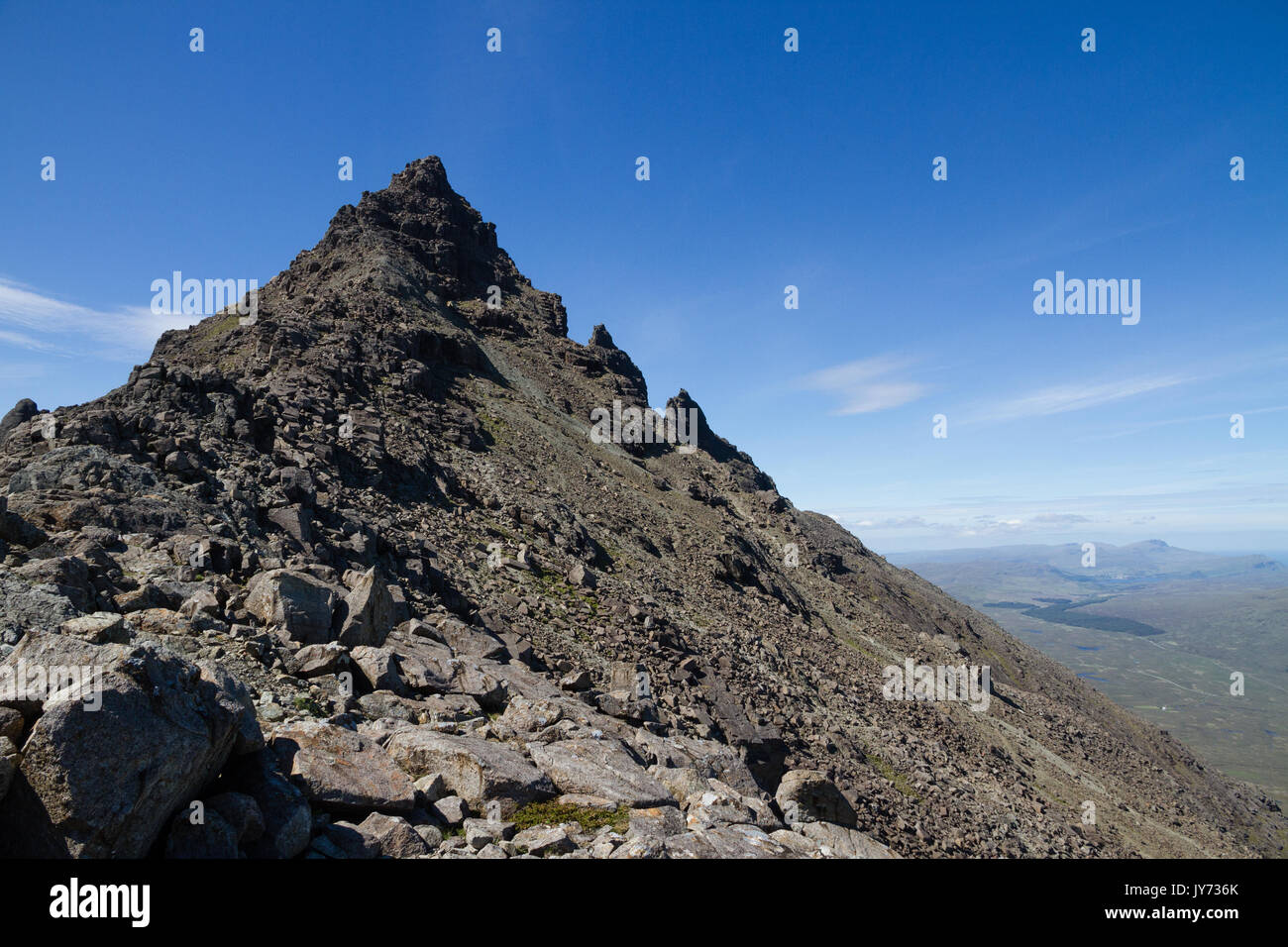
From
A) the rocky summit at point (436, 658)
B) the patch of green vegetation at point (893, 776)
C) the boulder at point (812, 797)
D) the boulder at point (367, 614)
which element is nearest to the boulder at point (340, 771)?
the rocky summit at point (436, 658)

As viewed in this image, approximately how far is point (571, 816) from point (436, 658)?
804 cm

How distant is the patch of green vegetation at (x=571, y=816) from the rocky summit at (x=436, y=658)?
96mm

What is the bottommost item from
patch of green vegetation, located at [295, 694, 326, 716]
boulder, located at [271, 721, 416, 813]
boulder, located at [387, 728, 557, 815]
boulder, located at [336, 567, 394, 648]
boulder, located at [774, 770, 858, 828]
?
boulder, located at [774, 770, 858, 828]

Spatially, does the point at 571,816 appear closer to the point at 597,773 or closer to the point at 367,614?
the point at 597,773

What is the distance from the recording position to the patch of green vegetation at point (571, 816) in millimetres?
10656

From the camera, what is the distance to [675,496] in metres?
62.8

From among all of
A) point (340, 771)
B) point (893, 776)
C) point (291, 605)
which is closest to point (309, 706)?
point (340, 771)

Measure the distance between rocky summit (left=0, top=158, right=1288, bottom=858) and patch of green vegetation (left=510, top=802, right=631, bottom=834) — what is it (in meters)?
0.10

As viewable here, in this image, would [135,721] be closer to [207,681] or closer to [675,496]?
[207,681]

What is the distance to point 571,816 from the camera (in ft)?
36.2

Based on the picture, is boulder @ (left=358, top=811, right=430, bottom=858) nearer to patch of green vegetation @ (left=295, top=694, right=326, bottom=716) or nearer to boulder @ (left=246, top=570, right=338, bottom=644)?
patch of green vegetation @ (left=295, top=694, right=326, bottom=716)

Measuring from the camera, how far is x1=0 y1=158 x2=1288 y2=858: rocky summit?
7773mm

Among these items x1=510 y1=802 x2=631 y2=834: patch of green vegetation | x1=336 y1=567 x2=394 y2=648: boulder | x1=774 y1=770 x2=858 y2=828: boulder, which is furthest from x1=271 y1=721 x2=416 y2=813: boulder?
x1=774 y1=770 x2=858 y2=828: boulder
